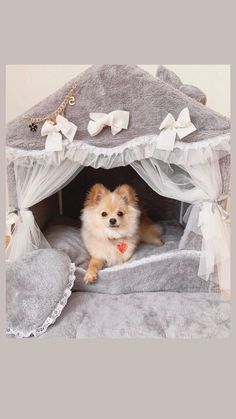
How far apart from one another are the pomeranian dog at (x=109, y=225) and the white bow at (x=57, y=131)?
0.63m

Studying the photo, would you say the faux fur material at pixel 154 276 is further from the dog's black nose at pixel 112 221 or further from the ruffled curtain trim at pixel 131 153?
the ruffled curtain trim at pixel 131 153

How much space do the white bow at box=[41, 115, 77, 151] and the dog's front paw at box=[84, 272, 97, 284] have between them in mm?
1084

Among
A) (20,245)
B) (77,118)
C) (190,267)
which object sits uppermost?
(77,118)

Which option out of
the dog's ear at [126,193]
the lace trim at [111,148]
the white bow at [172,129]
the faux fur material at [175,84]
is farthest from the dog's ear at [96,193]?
the faux fur material at [175,84]

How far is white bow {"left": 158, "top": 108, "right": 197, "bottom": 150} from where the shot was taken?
8.27ft

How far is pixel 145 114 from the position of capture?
8.34 feet

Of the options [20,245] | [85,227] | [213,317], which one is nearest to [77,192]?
[85,227]

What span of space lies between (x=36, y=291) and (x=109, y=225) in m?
0.85

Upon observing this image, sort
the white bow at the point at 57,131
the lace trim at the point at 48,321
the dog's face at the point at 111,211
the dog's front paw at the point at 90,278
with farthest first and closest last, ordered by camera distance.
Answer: the dog's face at the point at 111,211, the dog's front paw at the point at 90,278, the white bow at the point at 57,131, the lace trim at the point at 48,321

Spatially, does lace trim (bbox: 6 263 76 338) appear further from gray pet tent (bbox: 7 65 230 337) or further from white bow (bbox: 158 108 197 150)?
white bow (bbox: 158 108 197 150)

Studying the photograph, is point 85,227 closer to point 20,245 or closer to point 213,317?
point 20,245

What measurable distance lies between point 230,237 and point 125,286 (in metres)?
0.97

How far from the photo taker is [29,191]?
9.11 feet

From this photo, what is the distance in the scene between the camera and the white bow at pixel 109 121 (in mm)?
2516
